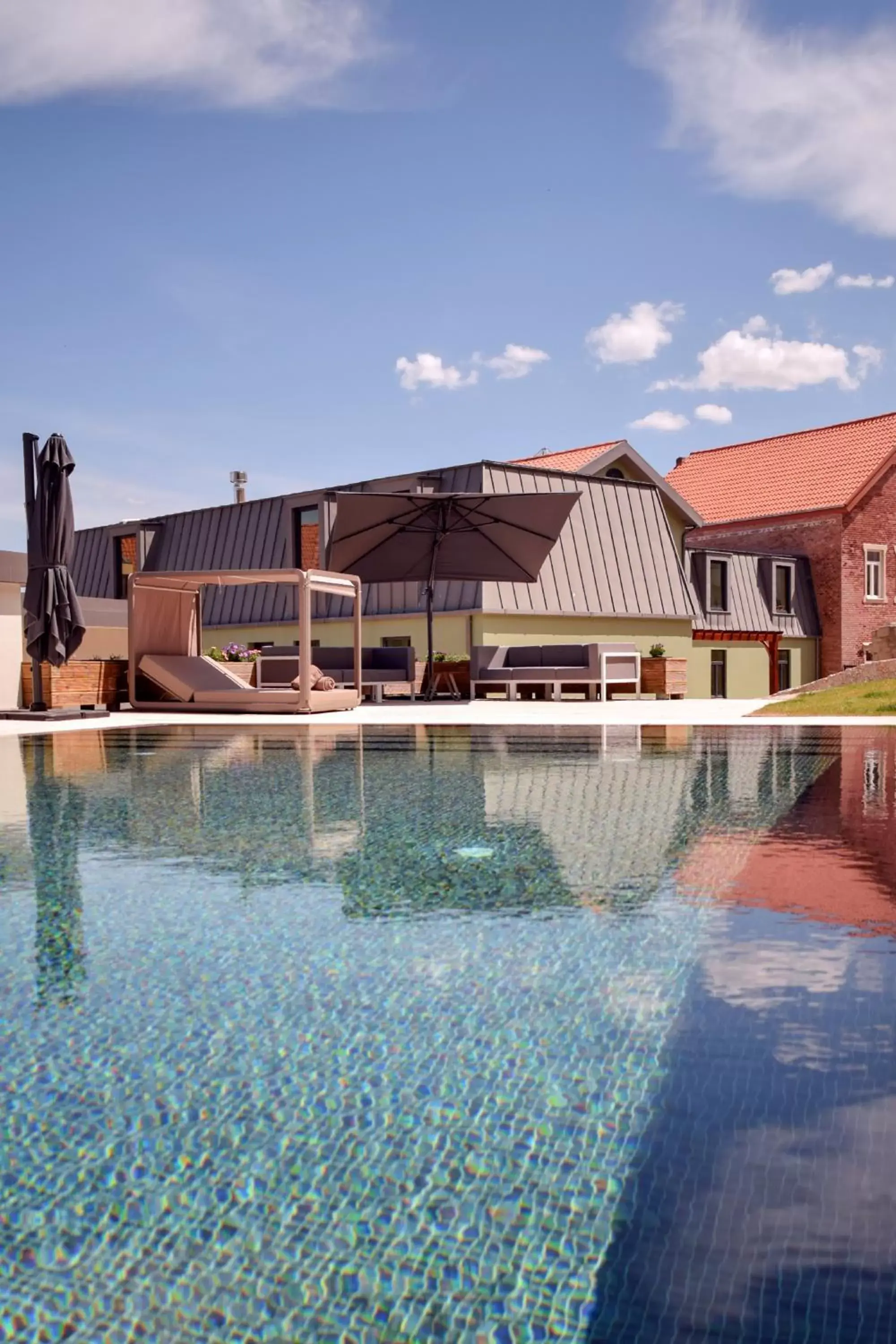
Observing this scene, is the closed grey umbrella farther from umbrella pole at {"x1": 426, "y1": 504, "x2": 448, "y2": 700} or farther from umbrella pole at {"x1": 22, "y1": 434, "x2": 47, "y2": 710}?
umbrella pole at {"x1": 426, "y1": 504, "x2": 448, "y2": 700}

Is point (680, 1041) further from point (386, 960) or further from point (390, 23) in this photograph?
point (390, 23)

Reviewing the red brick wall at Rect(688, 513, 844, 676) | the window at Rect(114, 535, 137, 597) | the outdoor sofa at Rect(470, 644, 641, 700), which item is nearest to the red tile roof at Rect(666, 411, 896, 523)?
the red brick wall at Rect(688, 513, 844, 676)

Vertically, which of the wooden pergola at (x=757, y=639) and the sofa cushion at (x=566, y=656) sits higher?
the wooden pergola at (x=757, y=639)

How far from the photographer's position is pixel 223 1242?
171 centimetres

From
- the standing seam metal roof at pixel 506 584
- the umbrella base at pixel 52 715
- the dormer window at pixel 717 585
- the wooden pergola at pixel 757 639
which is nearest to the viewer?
the umbrella base at pixel 52 715

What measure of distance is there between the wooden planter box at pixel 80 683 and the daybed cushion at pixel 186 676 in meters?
0.74

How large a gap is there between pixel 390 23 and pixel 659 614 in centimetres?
1455

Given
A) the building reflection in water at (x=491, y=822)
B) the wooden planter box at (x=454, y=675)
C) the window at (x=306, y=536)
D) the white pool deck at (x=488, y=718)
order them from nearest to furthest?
the building reflection in water at (x=491, y=822) < the white pool deck at (x=488, y=718) < the wooden planter box at (x=454, y=675) < the window at (x=306, y=536)

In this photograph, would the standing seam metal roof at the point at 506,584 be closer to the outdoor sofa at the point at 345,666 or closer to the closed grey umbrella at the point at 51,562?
the outdoor sofa at the point at 345,666

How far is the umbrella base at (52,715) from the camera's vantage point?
15859 millimetres

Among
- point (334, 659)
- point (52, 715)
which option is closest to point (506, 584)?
point (334, 659)

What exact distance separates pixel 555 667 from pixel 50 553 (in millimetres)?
9307

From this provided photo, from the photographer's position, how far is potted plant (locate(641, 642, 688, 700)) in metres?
22.5

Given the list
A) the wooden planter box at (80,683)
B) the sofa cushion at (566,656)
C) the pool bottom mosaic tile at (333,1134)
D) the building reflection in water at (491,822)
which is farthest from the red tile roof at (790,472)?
the pool bottom mosaic tile at (333,1134)
